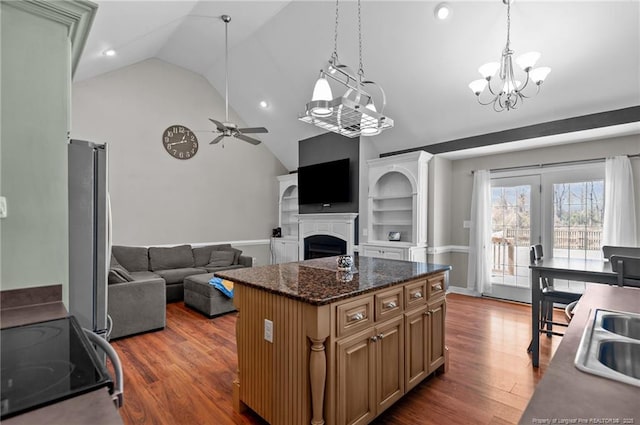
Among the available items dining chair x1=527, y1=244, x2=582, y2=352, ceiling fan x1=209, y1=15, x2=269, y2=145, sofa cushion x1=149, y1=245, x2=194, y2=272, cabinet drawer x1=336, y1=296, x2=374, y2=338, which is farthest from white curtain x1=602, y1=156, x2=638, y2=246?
sofa cushion x1=149, y1=245, x2=194, y2=272

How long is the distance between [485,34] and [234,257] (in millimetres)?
5105

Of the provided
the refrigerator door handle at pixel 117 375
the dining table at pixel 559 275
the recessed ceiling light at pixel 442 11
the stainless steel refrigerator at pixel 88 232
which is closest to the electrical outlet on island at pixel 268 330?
the refrigerator door handle at pixel 117 375

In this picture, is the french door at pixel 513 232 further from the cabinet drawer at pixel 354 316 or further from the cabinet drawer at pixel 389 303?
the cabinet drawer at pixel 354 316

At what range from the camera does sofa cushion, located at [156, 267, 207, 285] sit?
504 cm

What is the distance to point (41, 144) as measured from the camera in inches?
62.2

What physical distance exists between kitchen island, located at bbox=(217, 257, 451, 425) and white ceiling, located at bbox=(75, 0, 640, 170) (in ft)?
9.11

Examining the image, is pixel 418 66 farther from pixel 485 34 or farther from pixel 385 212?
pixel 385 212

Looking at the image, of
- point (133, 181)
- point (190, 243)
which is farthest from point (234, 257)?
point (133, 181)

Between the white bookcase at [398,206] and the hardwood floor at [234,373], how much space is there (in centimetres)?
145

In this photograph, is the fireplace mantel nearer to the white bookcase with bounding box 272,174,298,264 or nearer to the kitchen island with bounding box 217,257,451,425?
the white bookcase with bounding box 272,174,298,264

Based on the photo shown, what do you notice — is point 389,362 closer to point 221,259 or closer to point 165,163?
point 221,259

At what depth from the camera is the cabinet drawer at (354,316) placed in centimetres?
174

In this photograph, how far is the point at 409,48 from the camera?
406 cm

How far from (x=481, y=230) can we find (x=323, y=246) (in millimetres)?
2877
